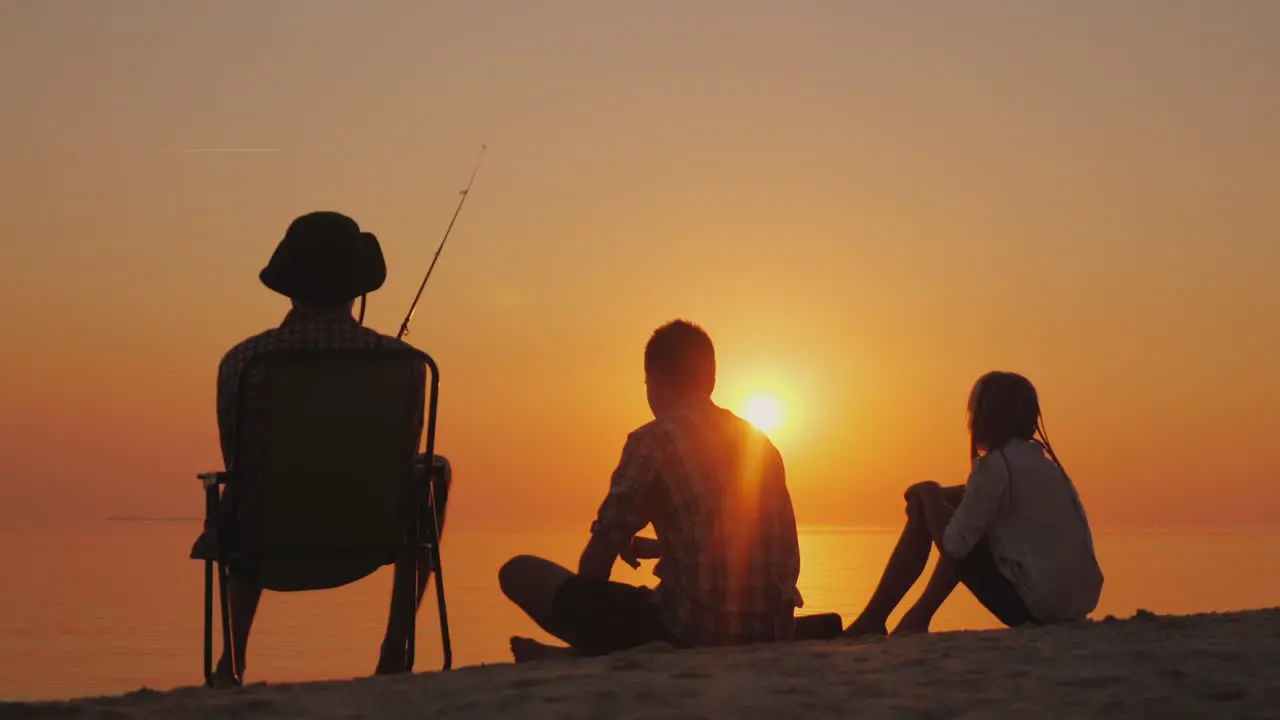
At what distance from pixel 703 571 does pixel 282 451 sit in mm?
1434

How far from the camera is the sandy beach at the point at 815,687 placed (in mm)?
3441

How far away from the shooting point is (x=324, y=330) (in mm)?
5156

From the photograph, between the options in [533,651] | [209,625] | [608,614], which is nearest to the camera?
[209,625]

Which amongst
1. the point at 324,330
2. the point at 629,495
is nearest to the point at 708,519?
the point at 629,495

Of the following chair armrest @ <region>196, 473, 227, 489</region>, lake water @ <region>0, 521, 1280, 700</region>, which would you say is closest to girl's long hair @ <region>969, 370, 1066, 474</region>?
chair armrest @ <region>196, 473, 227, 489</region>

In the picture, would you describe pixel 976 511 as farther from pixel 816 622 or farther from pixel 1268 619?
pixel 1268 619

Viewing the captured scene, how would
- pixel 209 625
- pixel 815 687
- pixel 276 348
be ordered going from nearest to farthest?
pixel 815 687 → pixel 209 625 → pixel 276 348

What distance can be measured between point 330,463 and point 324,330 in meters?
0.51

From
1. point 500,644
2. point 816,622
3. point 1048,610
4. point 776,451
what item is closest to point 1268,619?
point 1048,610

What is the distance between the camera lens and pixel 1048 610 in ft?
17.2

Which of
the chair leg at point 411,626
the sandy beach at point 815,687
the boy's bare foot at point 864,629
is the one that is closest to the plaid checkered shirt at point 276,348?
the chair leg at point 411,626

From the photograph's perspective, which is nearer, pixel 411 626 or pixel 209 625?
pixel 209 625

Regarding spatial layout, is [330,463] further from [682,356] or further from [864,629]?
[864,629]

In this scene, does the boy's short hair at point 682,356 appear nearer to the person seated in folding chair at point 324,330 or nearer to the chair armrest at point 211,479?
the person seated in folding chair at point 324,330
